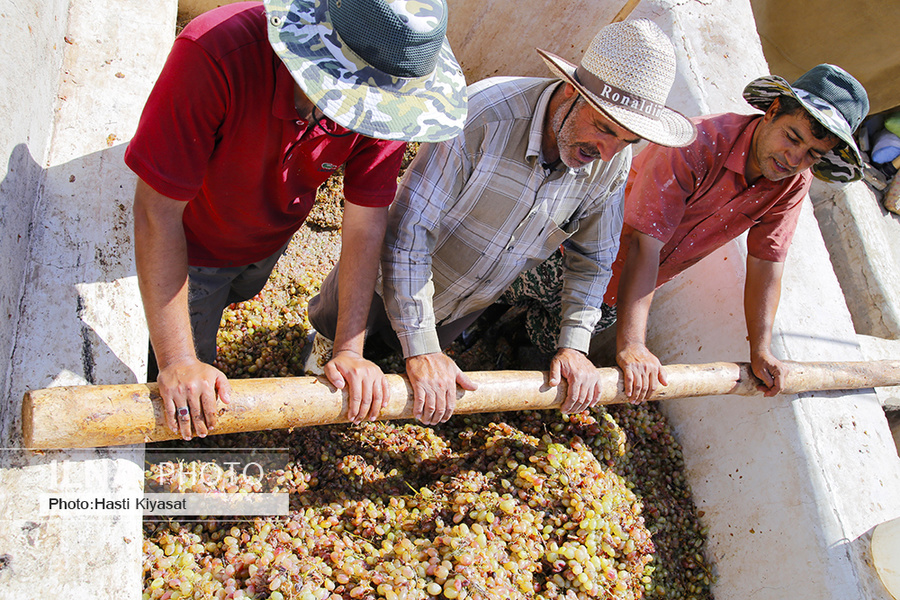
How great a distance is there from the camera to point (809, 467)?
10.3 feet

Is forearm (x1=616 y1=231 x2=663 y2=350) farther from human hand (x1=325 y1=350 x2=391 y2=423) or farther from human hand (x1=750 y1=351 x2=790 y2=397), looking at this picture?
human hand (x1=325 y1=350 x2=391 y2=423)

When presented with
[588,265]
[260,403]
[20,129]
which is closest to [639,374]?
[588,265]

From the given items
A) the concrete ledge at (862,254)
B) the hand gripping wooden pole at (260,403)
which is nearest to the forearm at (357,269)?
the hand gripping wooden pole at (260,403)

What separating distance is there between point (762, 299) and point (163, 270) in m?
3.14

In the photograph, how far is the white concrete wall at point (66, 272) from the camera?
173 cm

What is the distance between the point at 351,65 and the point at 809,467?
3.24m

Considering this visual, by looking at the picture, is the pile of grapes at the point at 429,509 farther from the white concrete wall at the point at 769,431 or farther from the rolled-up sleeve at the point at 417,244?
the rolled-up sleeve at the point at 417,244

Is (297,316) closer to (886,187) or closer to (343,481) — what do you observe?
(343,481)

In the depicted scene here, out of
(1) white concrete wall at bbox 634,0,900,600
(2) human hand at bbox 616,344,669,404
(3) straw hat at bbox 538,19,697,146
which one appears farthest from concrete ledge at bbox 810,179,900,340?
(3) straw hat at bbox 538,19,697,146

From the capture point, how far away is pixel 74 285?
80.7 inches

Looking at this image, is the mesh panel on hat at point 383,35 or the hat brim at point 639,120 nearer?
the mesh panel on hat at point 383,35

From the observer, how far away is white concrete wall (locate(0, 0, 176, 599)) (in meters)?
1.73

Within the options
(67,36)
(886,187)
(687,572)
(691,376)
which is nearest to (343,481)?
(691,376)

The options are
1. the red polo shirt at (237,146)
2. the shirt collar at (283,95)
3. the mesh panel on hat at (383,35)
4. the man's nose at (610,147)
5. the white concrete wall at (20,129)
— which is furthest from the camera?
the man's nose at (610,147)
